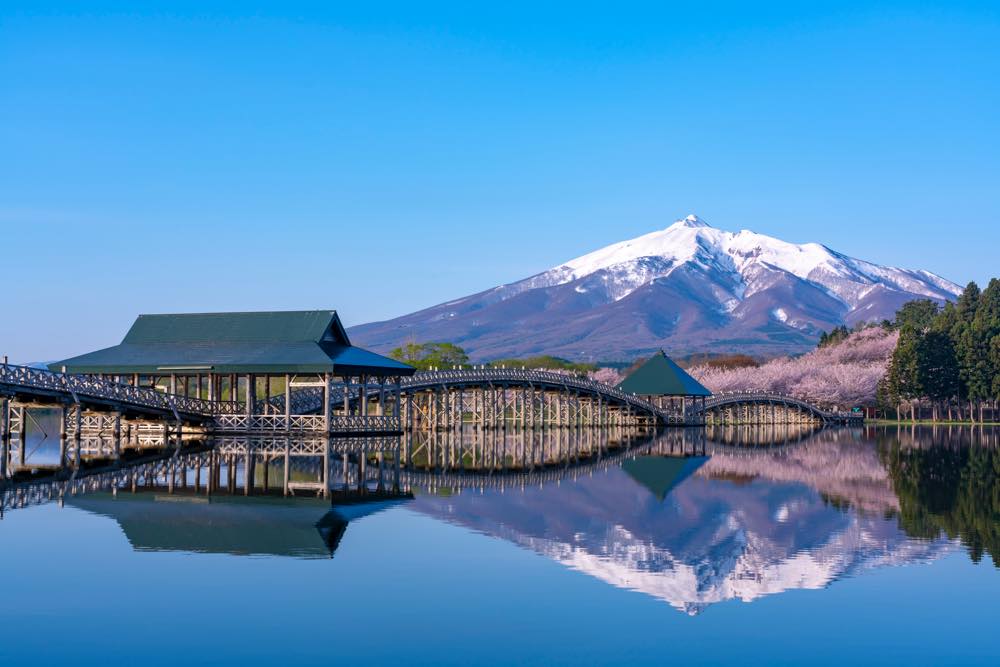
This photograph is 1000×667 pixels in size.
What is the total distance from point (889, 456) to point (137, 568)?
131 ft

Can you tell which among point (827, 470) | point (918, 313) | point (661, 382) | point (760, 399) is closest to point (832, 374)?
point (760, 399)

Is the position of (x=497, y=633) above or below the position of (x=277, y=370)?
below

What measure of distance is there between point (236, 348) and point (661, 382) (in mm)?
37124

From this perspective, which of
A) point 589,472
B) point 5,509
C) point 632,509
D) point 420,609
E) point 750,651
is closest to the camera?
point 750,651

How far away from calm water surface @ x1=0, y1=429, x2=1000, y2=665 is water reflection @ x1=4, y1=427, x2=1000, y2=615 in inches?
4.4

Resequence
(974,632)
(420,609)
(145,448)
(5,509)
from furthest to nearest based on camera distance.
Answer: (145,448) → (5,509) → (420,609) → (974,632)

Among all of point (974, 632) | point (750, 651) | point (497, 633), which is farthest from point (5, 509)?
point (974, 632)

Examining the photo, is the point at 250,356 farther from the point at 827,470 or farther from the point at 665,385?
the point at 665,385

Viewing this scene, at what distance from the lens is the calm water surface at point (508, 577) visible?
47.4 ft

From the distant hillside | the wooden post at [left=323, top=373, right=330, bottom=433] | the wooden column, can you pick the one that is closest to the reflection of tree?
the wooden post at [left=323, top=373, right=330, bottom=433]

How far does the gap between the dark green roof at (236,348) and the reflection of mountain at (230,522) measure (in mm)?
21996

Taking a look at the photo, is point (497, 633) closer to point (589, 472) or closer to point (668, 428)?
point (589, 472)

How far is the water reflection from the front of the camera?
2094 cm

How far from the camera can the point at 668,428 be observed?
271ft
